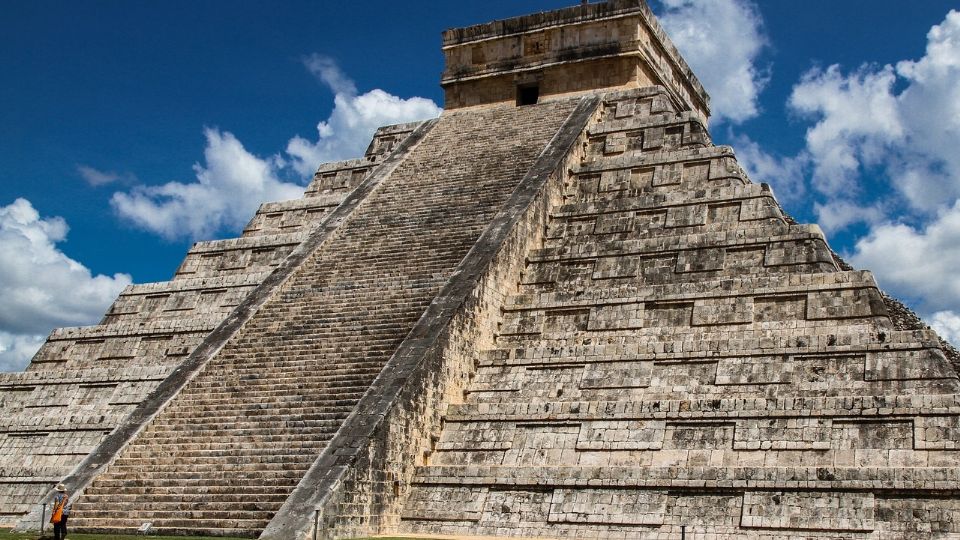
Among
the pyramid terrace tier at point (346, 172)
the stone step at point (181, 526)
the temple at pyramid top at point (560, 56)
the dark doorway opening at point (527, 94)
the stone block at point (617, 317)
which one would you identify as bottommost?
the stone step at point (181, 526)

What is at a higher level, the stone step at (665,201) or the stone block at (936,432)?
the stone step at (665,201)

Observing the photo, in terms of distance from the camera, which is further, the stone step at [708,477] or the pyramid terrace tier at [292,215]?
the pyramid terrace tier at [292,215]

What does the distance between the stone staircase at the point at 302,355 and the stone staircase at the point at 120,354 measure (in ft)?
1.00

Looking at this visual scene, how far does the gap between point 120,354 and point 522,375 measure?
729 cm

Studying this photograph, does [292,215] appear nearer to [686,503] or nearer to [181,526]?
[181,526]

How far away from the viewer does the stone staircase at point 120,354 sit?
15.0 m

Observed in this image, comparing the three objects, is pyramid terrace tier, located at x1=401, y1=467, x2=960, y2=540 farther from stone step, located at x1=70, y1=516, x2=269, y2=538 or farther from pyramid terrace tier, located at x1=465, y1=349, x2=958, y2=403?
stone step, located at x1=70, y1=516, x2=269, y2=538

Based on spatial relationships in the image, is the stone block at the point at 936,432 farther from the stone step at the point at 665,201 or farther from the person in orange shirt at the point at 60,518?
the person in orange shirt at the point at 60,518

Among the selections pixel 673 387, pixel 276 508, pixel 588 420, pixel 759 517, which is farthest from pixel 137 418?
pixel 759 517

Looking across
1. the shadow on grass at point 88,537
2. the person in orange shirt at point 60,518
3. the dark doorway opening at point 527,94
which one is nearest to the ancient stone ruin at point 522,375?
the shadow on grass at point 88,537

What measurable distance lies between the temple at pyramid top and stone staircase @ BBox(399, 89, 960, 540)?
5.37 meters

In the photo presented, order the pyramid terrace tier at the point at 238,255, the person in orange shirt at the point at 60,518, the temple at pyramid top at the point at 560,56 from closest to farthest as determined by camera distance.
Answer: the person in orange shirt at the point at 60,518 < the pyramid terrace tier at the point at 238,255 < the temple at pyramid top at the point at 560,56

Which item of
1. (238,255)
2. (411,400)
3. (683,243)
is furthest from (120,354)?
(683,243)

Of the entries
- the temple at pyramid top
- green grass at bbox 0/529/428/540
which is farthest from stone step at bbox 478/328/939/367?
the temple at pyramid top
